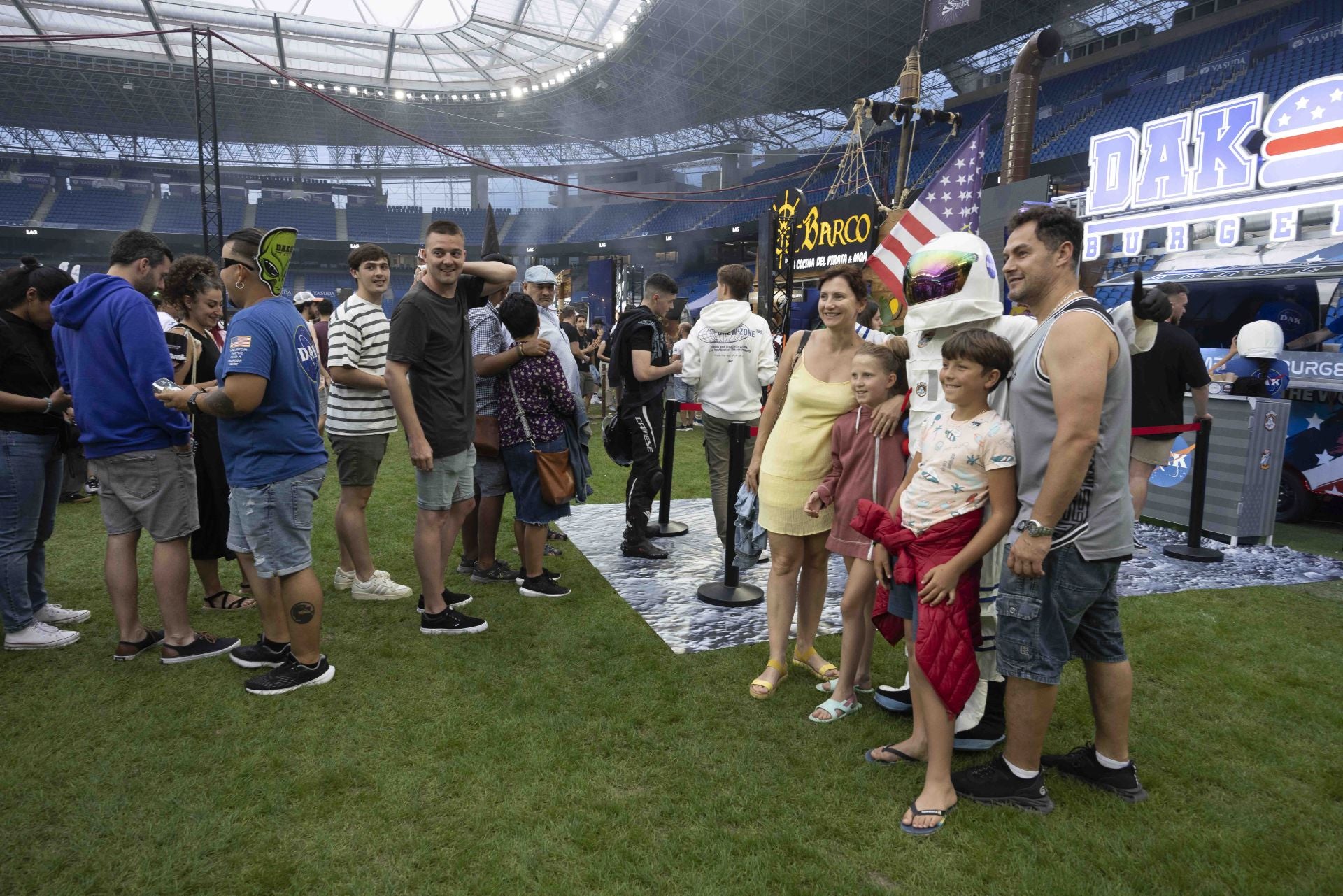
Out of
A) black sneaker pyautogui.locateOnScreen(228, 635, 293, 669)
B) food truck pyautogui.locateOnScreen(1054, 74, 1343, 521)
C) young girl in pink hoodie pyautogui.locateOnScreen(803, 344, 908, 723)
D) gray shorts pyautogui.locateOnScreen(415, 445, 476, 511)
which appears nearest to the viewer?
young girl in pink hoodie pyautogui.locateOnScreen(803, 344, 908, 723)

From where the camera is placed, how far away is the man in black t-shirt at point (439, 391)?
11.4ft

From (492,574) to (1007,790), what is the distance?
3250mm

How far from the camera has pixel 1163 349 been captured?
508 cm

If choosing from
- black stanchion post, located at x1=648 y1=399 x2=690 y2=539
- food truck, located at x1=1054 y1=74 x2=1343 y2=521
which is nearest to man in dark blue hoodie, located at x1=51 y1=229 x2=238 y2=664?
black stanchion post, located at x1=648 y1=399 x2=690 y2=539

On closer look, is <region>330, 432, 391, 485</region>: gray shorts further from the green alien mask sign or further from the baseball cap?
the baseball cap

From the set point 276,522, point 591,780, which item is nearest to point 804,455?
point 591,780

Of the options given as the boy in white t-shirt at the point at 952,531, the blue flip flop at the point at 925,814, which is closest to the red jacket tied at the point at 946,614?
the boy in white t-shirt at the point at 952,531

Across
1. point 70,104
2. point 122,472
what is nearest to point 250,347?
point 122,472

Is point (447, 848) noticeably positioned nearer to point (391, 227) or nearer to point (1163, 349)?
point (1163, 349)

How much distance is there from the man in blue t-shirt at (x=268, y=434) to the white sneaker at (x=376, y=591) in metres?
1.13

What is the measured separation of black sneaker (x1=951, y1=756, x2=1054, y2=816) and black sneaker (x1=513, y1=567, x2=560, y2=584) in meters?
2.71

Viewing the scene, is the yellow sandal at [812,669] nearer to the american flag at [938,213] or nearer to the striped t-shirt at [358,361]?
the american flag at [938,213]

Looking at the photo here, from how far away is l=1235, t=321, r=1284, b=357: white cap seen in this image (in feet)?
21.1

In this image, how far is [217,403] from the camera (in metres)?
2.90
